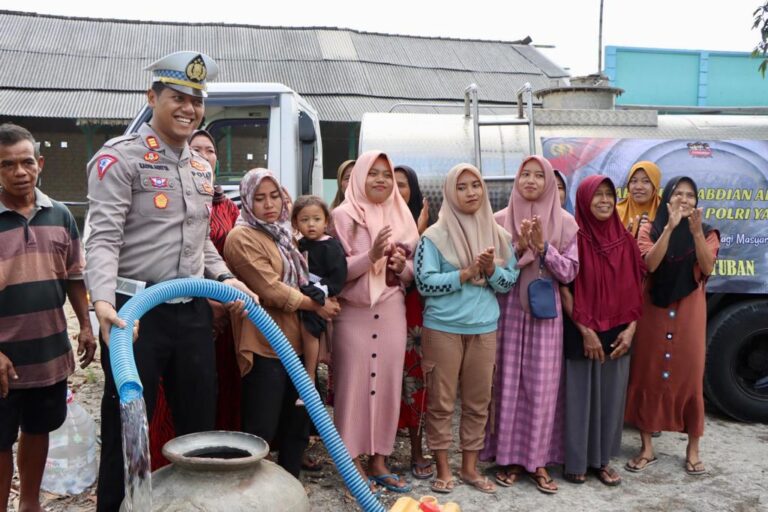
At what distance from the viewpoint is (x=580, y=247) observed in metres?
3.79

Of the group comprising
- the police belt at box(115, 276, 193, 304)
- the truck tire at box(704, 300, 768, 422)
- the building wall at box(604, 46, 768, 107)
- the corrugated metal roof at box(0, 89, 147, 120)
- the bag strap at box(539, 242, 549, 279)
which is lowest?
the truck tire at box(704, 300, 768, 422)

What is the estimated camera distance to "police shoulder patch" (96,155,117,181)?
8.38 feet

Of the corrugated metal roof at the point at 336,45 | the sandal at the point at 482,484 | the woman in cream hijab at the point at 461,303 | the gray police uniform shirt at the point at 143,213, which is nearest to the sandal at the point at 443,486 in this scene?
the woman in cream hijab at the point at 461,303

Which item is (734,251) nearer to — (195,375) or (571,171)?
(571,171)

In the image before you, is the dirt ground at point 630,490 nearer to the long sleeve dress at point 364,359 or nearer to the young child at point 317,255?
the long sleeve dress at point 364,359

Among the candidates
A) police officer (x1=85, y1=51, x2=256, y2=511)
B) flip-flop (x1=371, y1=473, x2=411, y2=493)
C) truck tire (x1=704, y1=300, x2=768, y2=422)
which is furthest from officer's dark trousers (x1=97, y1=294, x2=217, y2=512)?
truck tire (x1=704, y1=300, x2=768, y2=422)

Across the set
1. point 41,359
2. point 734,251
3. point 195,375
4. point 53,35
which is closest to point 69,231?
point 41,359

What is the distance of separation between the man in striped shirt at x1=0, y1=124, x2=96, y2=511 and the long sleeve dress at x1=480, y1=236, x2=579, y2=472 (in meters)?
2.27

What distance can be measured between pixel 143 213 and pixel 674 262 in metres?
2.92

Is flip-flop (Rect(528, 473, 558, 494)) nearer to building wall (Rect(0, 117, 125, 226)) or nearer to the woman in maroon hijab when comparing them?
the woman in maroon hijab

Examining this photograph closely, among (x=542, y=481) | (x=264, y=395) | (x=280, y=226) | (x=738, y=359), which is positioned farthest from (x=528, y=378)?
(x=738, y=359)

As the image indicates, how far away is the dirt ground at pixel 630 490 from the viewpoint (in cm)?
354

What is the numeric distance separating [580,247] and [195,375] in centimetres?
224

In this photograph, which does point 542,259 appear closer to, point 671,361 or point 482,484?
point 671,361
